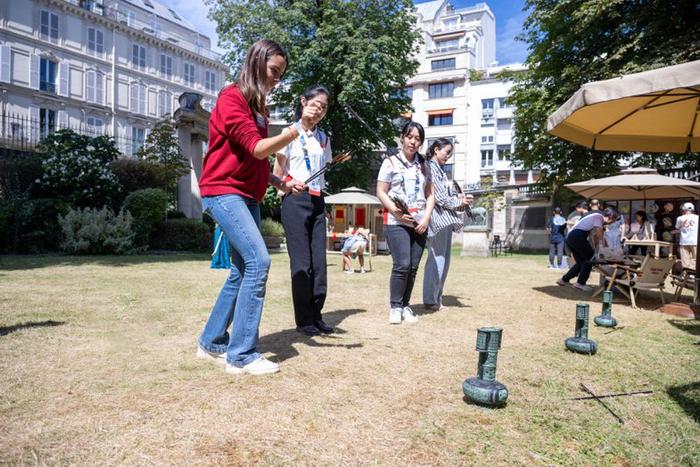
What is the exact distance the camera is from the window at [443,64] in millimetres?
52344

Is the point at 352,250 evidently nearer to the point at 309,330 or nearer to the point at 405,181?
the point at 405,181

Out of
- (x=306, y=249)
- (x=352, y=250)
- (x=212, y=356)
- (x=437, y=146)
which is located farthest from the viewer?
(x=352, y=250)

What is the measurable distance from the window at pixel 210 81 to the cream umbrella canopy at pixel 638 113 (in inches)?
2079

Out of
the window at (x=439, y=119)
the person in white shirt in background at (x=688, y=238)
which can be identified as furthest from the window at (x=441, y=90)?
the person in white shirt in background at (x=688, y=238)

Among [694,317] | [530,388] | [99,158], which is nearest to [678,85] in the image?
[530,388]

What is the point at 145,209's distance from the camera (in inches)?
581

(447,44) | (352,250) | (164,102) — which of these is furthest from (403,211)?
(447,44)

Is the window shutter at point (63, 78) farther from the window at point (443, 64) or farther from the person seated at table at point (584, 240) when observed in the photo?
the person seated at table at point (584, 240)

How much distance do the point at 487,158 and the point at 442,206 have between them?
44.8 metres

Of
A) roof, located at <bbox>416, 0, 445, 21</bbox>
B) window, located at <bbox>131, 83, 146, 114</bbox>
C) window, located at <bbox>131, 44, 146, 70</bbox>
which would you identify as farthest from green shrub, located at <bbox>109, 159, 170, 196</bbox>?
roof, located at <bbox>416, 0, 445, 21</bbox>

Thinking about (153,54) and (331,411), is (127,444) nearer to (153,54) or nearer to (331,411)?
(331,411)

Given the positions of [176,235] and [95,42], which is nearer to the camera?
[176,235]

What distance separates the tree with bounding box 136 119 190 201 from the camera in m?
16.7

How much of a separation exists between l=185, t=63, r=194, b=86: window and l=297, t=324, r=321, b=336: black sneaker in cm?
5204
